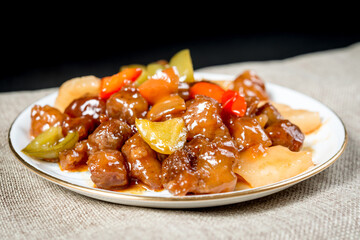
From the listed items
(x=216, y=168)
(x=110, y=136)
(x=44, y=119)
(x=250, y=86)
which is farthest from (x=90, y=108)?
(x=250, y=86)

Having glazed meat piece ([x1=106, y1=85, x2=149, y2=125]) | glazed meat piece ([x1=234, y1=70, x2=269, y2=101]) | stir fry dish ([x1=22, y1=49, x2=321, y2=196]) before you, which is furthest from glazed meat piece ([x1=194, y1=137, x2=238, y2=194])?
glazed meat piece ([x1=234, y1=70, x2=269, y2=101])

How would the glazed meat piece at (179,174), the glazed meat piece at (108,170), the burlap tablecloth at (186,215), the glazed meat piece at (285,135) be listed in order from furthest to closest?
the glazed meat piece at (285,135)
the glazed meat piece at (108,170)
the glazed meat piece at (179,174)
the burlap tablecloth at (186,215)

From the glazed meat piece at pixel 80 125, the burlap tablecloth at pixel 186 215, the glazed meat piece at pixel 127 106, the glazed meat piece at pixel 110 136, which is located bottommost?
the burlap tablecloth at pixel 186 215

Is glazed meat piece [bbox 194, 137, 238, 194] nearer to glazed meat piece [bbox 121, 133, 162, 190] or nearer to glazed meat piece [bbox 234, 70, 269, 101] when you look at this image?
glazed meat piece [bbox 121, 133, 162, 190]

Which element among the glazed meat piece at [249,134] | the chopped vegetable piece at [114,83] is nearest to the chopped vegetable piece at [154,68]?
the chopped vegetable piece at [114,83]

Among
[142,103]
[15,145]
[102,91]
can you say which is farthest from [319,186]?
[15,145]

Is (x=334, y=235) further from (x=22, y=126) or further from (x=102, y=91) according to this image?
(x=22, y=126)

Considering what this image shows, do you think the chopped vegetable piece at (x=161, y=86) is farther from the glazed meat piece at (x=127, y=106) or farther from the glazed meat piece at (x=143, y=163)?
the glazed meat piece at (x=143, y=163)
